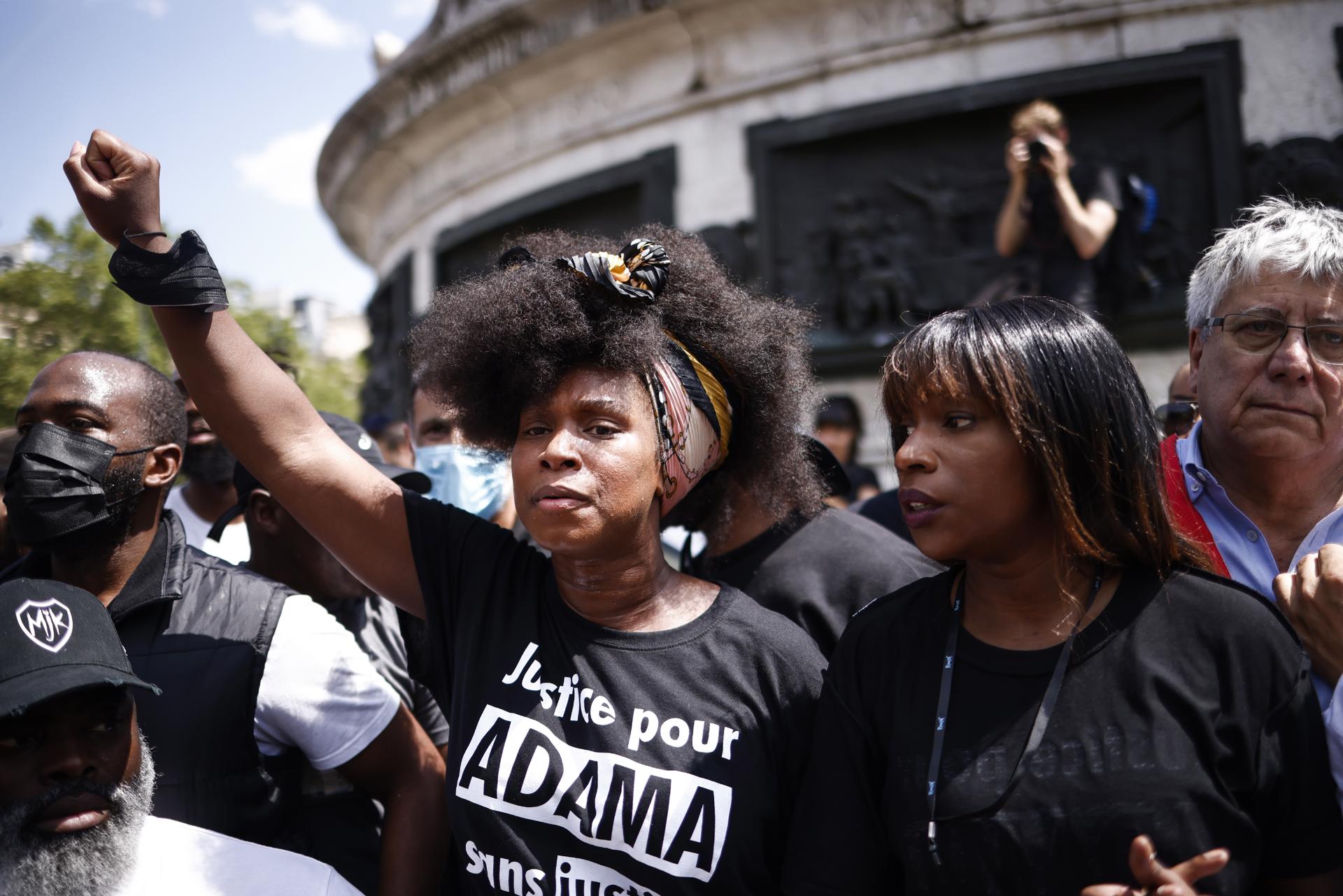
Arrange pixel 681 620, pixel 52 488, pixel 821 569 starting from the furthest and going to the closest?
pixel 821 569 < pixel 52 488 < pixel 681 620

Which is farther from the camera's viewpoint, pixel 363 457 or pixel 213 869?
pixel 363 457

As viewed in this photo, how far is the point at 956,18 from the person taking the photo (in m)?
6.41

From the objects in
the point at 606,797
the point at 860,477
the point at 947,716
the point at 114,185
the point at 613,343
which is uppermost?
the point at 114,185

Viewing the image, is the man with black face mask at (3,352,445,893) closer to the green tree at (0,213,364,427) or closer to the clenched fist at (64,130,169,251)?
the clenched fist at (64,130,169,251)

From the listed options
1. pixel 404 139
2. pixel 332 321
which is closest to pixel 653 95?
pixel 404 139

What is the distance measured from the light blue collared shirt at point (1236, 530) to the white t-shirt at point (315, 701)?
1.82m

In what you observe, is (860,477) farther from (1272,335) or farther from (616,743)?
(616,743)

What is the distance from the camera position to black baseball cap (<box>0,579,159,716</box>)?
6.84ft

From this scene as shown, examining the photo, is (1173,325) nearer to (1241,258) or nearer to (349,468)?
(1241,258)

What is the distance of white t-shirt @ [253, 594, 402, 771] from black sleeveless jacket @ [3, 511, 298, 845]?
3 centimetres

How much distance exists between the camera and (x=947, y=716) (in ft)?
6.31

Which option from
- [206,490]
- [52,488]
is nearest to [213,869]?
[52,488]

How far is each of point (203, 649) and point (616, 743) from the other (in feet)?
3.17

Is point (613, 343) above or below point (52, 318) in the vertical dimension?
below
